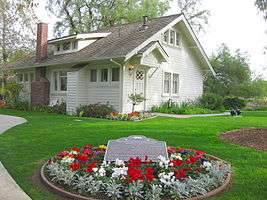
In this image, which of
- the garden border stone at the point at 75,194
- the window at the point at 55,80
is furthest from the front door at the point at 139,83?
the garden border stone at the point at 75,194

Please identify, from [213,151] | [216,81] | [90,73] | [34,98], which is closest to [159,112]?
[90,73]

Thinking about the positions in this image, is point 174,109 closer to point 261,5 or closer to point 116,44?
point 116,44

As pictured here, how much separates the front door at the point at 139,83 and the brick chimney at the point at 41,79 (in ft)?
24.6

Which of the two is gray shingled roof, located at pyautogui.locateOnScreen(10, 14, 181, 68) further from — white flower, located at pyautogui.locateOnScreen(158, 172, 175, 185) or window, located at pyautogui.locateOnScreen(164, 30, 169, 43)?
white flower, located at pyautogui.locateOnScreen(158, 172, 175, 185)

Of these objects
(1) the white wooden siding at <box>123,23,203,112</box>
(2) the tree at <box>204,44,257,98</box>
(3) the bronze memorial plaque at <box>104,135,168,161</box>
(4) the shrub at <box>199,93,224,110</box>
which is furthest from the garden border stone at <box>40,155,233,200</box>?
(2) the tree at <box>204,44,257,98</box>

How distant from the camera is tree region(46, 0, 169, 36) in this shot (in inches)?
1569

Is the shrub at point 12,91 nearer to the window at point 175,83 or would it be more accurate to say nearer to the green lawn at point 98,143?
the window at point 175,83

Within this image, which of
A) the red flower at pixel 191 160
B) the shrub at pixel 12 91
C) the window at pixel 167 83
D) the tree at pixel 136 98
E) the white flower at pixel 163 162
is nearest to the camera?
the white flower at pixel 163 162

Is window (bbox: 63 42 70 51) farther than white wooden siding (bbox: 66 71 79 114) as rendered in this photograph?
Yes

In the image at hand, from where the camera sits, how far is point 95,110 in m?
19.5

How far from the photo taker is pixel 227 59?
40375 mm

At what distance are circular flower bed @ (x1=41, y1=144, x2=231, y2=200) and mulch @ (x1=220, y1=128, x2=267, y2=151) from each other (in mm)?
3187

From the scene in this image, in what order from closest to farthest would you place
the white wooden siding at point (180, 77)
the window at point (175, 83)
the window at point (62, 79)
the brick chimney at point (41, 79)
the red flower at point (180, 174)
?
the red flower at point (180, 174), the white wooden siding at point (180, 77), the window at point (62, 79), the window at point (175, 83), the brick chimney at point (41, 79)

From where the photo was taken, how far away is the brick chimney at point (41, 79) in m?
25.1
